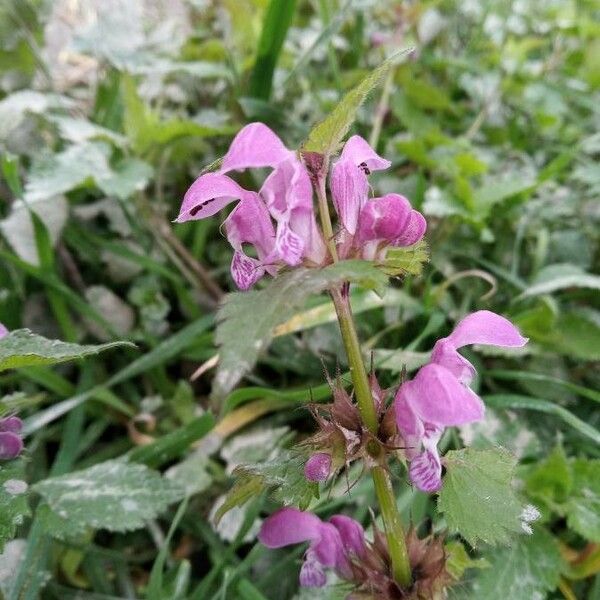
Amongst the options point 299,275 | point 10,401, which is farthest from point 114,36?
point 299,275

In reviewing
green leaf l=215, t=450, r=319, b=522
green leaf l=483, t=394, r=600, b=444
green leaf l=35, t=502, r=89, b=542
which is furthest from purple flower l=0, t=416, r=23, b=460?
green leaf l=483, t=394, r=600, b=444

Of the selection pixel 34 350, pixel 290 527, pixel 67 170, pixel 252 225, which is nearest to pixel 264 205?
pixel 252 225

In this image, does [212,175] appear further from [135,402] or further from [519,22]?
[519,22]

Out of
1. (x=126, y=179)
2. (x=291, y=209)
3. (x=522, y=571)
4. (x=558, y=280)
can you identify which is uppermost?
(x=291, y=209)

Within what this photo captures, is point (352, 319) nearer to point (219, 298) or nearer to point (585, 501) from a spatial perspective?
point (585, 501)

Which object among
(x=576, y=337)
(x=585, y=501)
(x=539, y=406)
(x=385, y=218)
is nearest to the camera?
(x=385, y=218)

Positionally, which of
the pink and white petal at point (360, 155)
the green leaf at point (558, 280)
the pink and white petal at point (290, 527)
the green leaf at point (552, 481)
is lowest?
the green leaf at point (552, 481)

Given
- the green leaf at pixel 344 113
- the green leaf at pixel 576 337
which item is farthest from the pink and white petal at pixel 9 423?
the green leaf at pixel 576 337

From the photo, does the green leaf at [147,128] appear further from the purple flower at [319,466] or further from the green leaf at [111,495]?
the purple flower at [319,466]

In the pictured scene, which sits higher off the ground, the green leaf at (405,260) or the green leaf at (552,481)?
the green leaf at (405,260)
